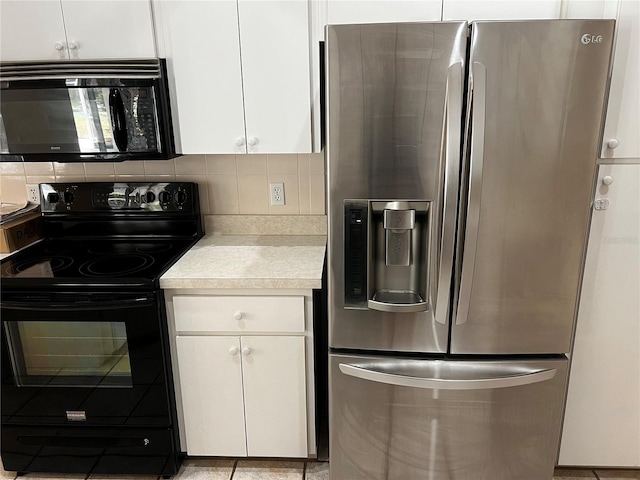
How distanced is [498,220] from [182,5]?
138 cm

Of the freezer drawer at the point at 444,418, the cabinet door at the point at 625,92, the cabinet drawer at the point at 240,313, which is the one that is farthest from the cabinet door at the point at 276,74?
the cabinet door at the point at 625,92

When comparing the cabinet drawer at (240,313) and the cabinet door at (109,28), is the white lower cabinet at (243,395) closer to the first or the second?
the cabinet drawer at (240,313)

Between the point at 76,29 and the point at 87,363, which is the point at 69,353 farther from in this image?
the point at 76,29

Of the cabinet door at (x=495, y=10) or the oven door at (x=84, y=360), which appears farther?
the oven door at (x=84, y=360)

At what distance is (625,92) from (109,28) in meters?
1.86

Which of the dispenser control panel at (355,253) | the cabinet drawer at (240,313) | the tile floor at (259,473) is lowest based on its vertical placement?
the tile floor at (259,473)

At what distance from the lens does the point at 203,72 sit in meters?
1.85

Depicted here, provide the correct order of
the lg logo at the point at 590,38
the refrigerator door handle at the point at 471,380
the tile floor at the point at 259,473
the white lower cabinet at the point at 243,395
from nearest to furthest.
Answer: the lg logo at the point at 590,38, the refrigerator door handle at the point at 471,380, the white lower cabinet at the point at 243,395, the tile floor at the point at 259,473

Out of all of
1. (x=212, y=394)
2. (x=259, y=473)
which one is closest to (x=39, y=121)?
(x=212, y=394)

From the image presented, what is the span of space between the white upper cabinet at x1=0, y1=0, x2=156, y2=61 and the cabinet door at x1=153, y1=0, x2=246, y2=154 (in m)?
0.08

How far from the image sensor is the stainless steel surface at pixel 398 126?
1.38m

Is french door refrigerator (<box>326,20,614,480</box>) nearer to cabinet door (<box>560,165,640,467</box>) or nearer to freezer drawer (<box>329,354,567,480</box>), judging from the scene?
freezer drawer (<box>329,354,567,480</box>)

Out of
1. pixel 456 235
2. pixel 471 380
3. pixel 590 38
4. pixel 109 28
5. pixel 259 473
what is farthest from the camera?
pixel 259 473

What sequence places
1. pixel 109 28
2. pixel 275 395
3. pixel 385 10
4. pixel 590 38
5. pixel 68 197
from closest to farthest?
1. pixel 590 38
2. pixel 385 10
3. pixel 109 28
4. pixel 275 395
5. pixel 68 197
